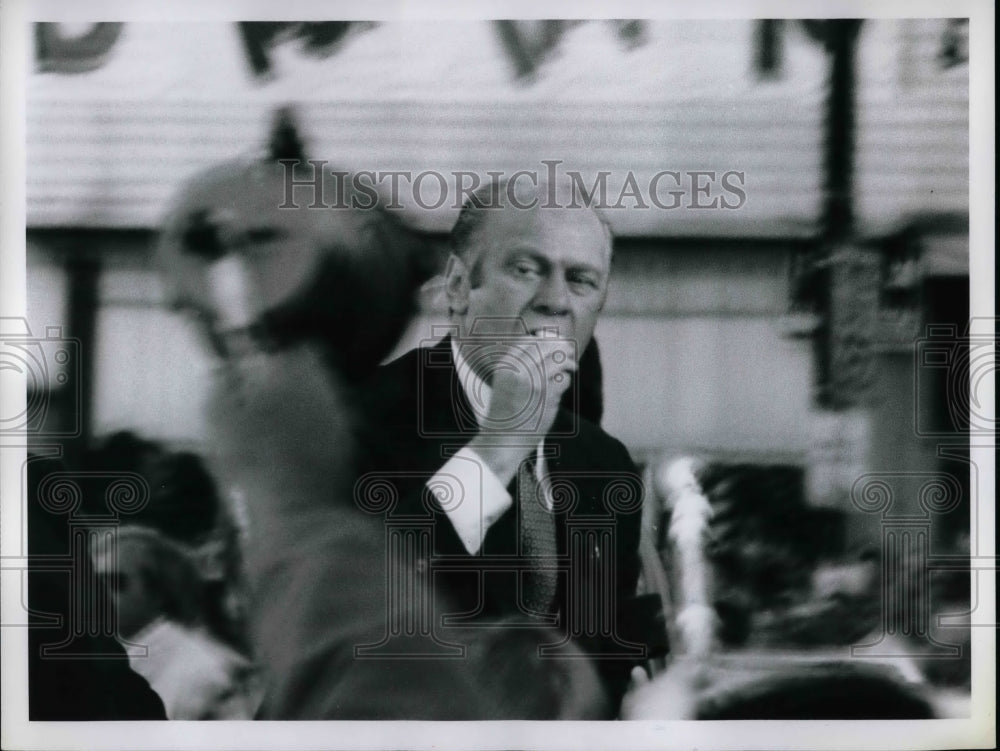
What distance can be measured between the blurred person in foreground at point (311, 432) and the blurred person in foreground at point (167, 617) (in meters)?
0.14

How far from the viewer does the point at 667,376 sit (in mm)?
4121

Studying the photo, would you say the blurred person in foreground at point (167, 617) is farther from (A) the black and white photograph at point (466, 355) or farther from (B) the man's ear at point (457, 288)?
(B) the man's ear at point (457, 288)

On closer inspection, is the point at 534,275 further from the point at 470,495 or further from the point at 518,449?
the point at 470,495

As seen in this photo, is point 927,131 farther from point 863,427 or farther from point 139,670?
point 139,670

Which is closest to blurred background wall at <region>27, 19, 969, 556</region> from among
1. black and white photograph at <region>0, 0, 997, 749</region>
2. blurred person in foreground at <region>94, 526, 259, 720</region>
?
black and white photograph at <region>0, 0, 997, 749</region>

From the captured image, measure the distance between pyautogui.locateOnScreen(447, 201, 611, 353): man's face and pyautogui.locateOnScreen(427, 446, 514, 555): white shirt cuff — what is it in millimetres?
486

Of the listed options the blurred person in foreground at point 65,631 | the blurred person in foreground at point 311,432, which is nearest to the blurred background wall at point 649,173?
the blurred person in foreground at point 311,432

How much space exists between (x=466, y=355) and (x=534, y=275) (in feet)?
1.28

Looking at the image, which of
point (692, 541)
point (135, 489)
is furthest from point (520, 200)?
point (135, 489)

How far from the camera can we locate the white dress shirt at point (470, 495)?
4.09 meters

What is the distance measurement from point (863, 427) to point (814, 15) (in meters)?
1.54

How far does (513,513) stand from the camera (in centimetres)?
410

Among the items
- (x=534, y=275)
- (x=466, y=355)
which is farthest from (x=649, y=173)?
(x=466, y=355)

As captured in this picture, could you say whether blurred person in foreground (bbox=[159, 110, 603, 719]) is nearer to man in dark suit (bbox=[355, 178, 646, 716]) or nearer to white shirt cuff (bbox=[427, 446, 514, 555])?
man in dark suit (bbox=[355, 178, 646, 716])
